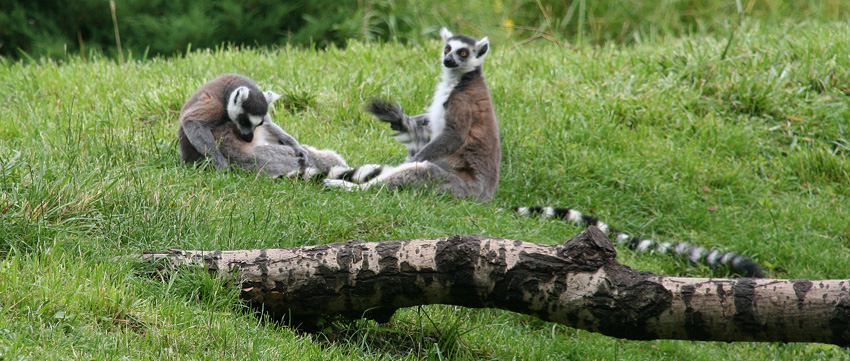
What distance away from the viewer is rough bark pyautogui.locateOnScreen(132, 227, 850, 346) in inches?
114

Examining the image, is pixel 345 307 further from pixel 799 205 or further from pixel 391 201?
pixel 799 205

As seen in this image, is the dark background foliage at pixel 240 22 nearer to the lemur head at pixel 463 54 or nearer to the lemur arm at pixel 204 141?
the lemur head at pixel 463 54

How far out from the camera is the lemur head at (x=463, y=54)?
19.5ft

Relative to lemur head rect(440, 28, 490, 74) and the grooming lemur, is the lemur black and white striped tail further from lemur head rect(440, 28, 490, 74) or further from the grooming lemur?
the grooming lemur

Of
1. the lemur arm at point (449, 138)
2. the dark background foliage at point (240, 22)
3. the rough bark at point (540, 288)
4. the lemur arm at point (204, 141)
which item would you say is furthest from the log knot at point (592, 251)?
the dark background foliage at point (240, 22)

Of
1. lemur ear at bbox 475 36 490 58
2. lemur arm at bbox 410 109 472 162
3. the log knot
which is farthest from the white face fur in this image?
the log knot

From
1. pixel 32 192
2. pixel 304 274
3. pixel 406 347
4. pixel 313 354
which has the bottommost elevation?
pixel 406 347

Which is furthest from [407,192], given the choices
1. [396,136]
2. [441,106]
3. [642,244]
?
[642,244]

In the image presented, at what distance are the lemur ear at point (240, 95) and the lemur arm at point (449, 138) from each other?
1284mm

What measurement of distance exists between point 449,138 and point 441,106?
14.8 inches

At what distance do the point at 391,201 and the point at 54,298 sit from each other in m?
2.28

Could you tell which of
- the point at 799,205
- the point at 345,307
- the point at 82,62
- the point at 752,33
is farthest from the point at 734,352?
the point at 82,62

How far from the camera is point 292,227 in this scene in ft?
13.4

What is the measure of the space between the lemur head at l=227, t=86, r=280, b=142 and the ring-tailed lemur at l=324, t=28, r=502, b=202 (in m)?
0.61
